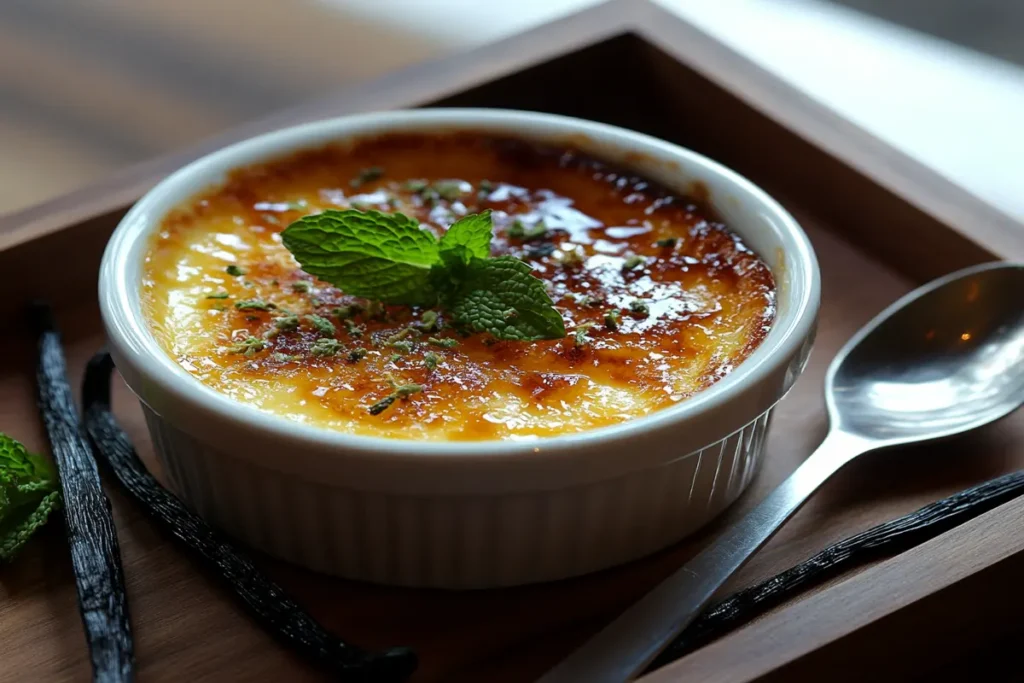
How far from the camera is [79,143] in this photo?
255 centimetres

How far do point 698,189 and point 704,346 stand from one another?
0.32m

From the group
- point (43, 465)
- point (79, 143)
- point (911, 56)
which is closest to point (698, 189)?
point (43, 465)

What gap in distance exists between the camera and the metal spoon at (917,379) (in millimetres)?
1293

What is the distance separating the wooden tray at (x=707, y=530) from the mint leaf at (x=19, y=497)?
0.03m

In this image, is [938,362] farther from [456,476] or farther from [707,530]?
[456,476]

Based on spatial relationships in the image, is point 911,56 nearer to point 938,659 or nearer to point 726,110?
point 726,110

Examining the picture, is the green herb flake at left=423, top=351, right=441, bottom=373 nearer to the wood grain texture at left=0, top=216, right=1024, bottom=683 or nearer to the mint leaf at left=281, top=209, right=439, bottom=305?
the mint leaf at left=281, top=209, right=439, bottom=305

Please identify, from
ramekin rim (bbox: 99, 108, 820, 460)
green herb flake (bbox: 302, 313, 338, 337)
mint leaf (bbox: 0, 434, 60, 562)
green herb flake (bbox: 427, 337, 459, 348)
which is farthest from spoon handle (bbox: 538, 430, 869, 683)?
mint leaf (bbox: 0, 434, 60, 562)

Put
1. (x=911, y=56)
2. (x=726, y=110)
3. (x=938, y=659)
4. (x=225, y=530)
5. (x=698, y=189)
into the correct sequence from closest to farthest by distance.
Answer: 1. (x=938, y=659)
2. (x=225, y=530)
3. (x=698, y=189)
4. (x=726, y=110)
5. (x=911, y=56)

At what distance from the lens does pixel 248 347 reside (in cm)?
134

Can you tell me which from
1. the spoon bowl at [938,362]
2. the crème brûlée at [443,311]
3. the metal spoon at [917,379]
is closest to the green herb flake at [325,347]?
the crème brûlée at [443,311]

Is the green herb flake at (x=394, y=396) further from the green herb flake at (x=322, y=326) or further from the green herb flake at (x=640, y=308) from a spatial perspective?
the green herb flake at (x=640, y=308)

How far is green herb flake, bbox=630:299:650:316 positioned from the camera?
1.42 metres

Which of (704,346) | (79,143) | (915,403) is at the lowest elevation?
(79,143)
